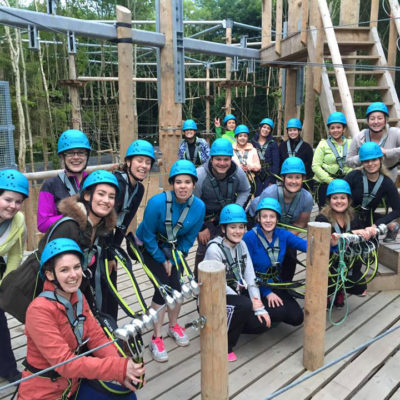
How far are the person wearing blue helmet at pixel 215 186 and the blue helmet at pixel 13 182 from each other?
169cm

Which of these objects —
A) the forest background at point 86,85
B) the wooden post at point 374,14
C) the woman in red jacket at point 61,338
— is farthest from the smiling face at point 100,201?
the forest background at point 86,85

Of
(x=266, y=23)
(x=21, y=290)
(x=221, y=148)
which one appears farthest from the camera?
(x=266, y=23)

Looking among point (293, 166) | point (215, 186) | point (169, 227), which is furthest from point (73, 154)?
point (293, 166)

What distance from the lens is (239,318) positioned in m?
3.05

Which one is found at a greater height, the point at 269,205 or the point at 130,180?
the point at 130,180

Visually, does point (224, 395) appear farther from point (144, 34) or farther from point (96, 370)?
point (144, 34)

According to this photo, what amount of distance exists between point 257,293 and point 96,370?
64.9 inches

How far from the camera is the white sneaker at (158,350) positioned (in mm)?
3037

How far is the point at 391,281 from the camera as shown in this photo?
432cm

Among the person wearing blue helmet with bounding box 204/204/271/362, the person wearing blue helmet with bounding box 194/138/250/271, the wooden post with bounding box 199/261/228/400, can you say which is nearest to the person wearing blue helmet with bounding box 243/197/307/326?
the person wearing blue helmet with bounding box 204/204/271/362

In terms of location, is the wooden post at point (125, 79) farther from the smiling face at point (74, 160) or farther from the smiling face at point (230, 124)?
the smiling face at point (74, 160)

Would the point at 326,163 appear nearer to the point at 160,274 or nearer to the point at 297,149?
the point at 297,149

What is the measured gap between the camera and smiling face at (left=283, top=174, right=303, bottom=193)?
3.81 meters

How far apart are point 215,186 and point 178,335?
4.63 feet
